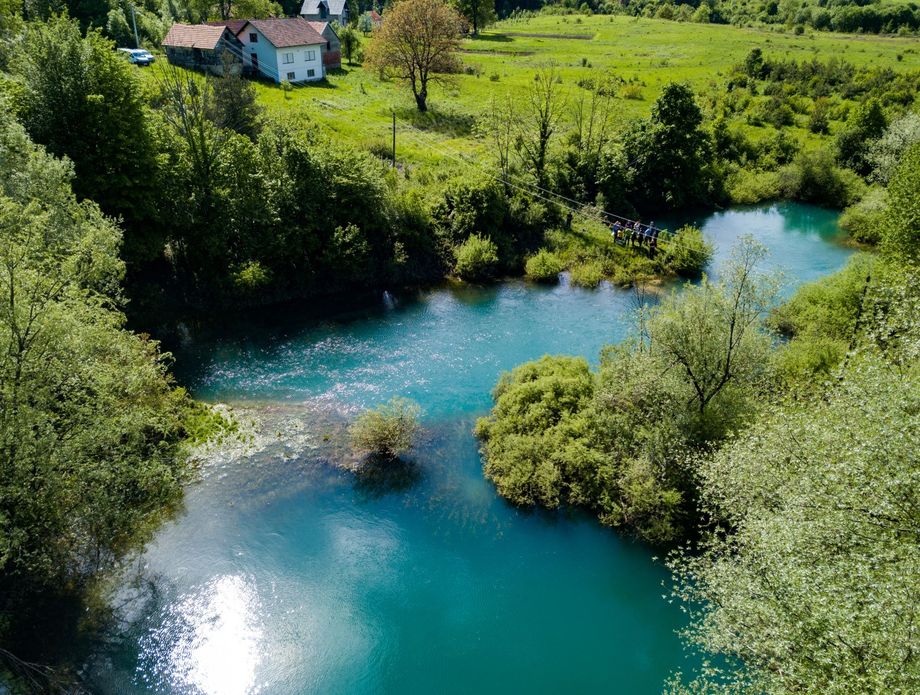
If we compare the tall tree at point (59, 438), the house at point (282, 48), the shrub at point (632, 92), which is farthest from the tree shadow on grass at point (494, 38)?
the tall tree at point (59, 438)

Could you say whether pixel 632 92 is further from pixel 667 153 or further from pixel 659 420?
Answer: pixel 659 420

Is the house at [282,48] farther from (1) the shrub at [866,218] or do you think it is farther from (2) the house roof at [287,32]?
(1) the shrub at [866,218]

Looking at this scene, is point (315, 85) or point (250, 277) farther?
point (315, 85)

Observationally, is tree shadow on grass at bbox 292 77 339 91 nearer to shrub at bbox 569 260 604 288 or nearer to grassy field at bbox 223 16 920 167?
grassy field at bbox 223 16 920 167

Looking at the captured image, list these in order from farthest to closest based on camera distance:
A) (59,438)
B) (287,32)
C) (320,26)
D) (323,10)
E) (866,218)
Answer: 1. (323,10)
2. (320,26)
3. (287,32)
4. (866,218)
5. (59,438)

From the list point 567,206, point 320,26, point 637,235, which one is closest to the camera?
point 637,235

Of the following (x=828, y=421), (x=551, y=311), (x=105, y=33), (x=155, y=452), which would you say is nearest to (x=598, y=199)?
(x=551, y=311)

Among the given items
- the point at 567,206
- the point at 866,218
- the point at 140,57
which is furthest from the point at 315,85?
the point at 866,218

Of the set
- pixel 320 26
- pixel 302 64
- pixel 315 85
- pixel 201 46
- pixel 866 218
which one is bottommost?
pixel 866 218
